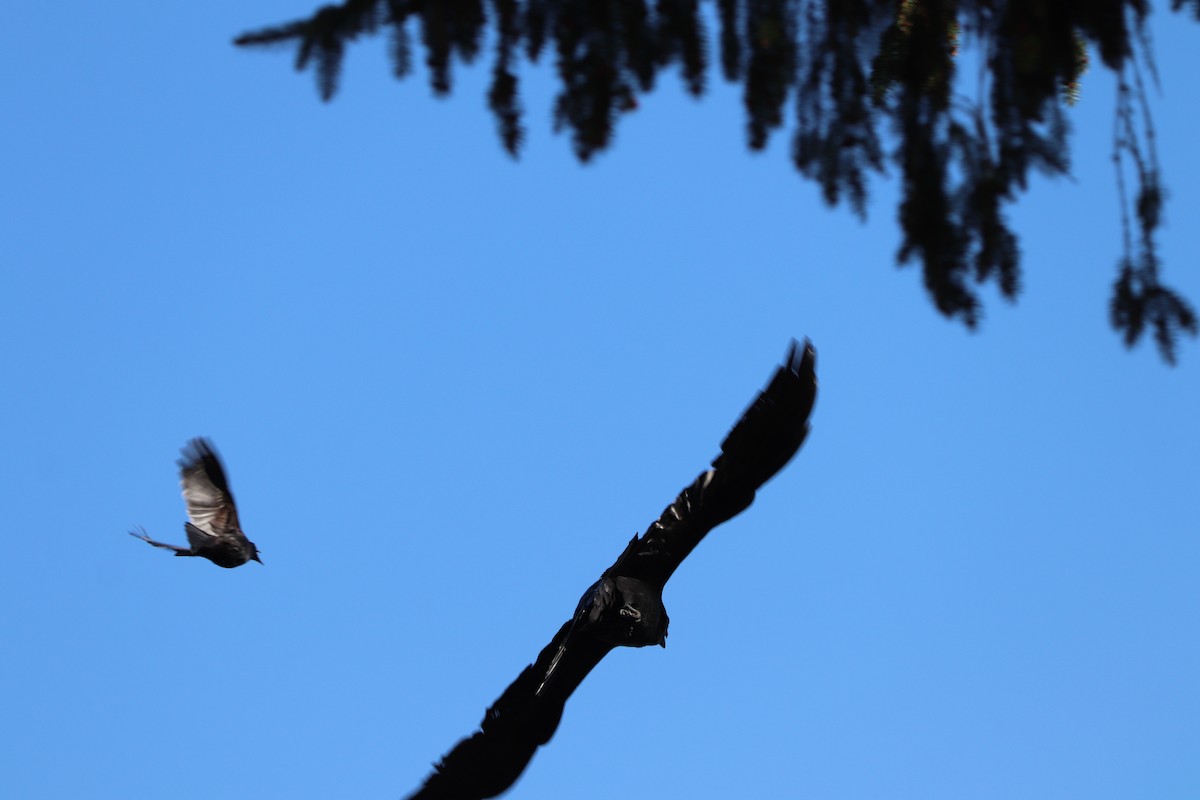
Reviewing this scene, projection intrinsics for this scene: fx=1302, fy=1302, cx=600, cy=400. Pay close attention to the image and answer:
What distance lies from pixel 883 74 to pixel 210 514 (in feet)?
15.4

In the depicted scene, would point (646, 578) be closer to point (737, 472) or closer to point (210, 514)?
point (737, 472)

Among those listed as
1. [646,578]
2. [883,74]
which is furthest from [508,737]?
[883,74]

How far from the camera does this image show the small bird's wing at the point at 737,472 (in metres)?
5.43

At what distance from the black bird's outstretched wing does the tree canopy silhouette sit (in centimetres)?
389

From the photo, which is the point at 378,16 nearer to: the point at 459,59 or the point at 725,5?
the point at 459,59

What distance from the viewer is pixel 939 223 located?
138 inches

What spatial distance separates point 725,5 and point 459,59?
0.71 m

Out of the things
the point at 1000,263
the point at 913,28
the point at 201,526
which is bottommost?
the point at 1000,263

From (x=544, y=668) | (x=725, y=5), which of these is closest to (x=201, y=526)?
(x=544, y=668)

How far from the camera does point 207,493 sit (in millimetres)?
6902

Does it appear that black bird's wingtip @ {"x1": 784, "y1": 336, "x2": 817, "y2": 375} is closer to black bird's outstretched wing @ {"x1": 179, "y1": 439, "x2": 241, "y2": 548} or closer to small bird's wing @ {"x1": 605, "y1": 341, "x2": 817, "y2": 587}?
small bird's wing @ {"x1": 605, "y1": 341, "x2": 817, "y2": 587}

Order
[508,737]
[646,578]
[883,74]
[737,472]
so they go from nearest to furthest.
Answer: [883,74] < [737,472] < [646,578] < [508,737]

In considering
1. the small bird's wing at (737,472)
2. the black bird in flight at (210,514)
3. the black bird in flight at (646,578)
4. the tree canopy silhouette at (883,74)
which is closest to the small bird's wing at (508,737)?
the black bird in flight at (646,578)

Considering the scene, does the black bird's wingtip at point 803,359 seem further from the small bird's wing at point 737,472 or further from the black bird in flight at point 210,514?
the black bird in flight at point 210,514
